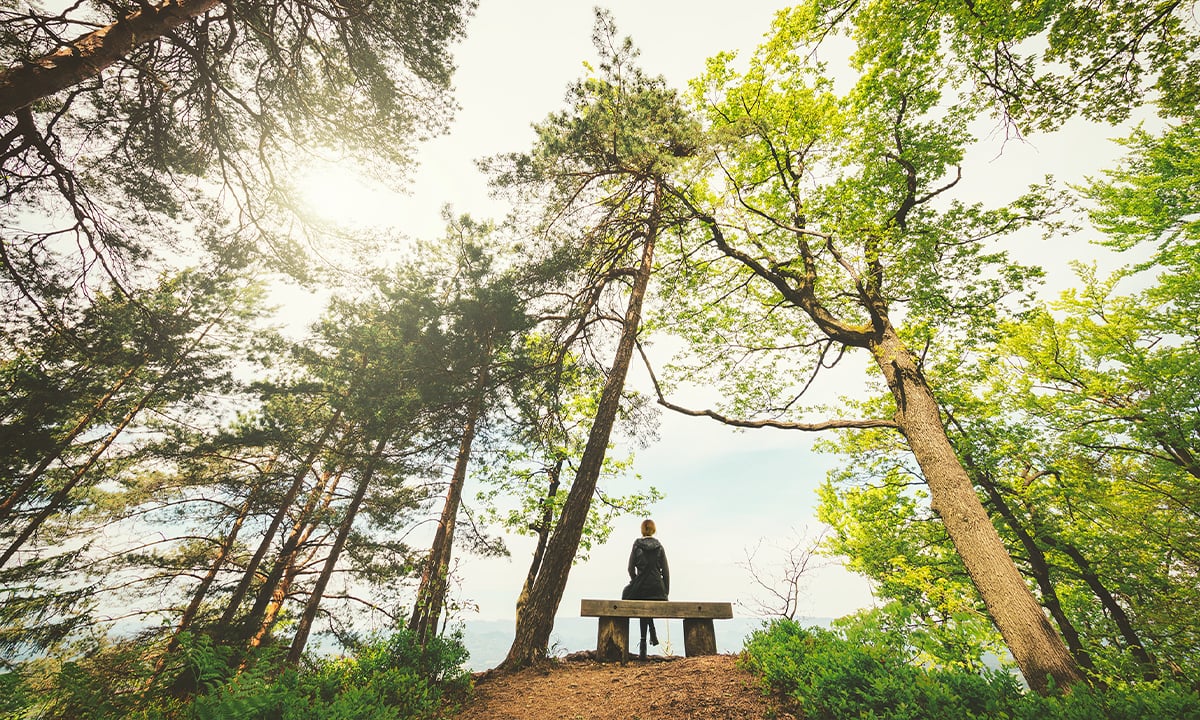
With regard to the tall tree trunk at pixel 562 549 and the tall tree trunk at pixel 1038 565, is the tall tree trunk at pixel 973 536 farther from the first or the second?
the tall tree trunk at pixel 1038 565

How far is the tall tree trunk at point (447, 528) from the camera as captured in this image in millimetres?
6992

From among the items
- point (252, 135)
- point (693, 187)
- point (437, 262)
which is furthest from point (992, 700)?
point (437, 262)

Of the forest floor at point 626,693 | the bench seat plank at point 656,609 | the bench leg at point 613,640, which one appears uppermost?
the bench seat plank at point 656,609

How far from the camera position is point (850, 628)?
4.16m

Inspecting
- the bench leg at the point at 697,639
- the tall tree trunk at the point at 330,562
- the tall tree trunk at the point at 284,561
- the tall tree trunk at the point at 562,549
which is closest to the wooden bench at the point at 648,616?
the bench leg at the point at 697,639

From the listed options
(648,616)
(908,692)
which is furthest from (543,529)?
(908,692)

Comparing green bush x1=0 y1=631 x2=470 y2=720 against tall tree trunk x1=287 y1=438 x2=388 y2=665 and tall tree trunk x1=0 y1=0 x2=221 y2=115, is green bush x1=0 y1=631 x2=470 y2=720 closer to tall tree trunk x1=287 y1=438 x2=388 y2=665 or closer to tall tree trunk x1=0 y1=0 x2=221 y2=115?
tall tree trunk x1=287 y1=438 x2=388 y2=665

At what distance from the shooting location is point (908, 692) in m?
2.96

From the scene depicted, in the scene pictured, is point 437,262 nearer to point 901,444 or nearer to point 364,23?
point 364,23

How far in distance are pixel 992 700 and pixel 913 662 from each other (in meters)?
0.84

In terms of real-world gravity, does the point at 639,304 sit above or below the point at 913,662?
above

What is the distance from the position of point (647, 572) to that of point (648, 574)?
0.12 ft

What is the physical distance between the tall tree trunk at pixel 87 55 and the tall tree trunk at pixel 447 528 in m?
6.79

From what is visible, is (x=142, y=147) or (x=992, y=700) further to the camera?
(x=142, y=147)
